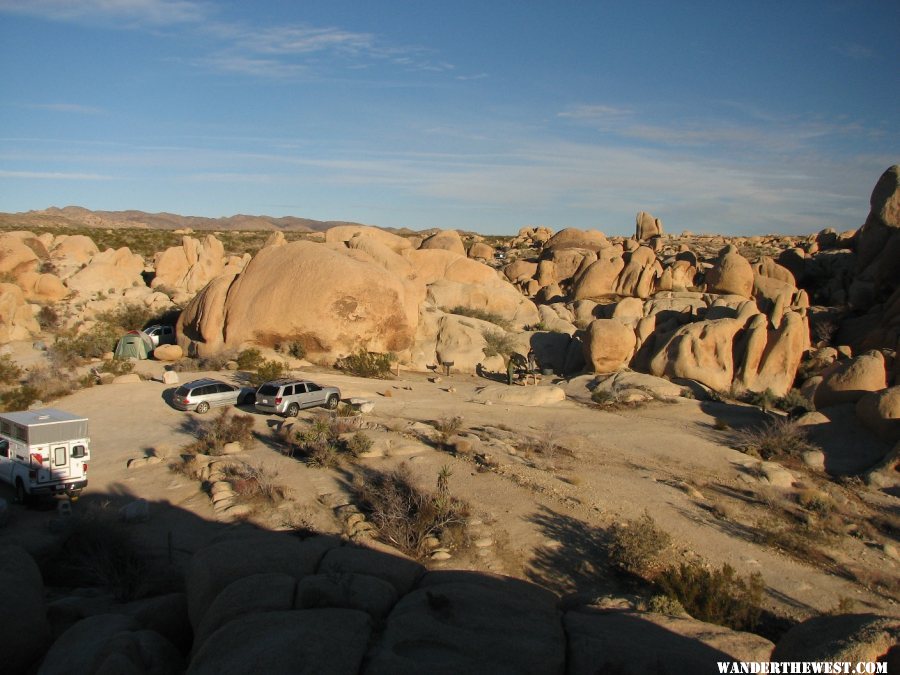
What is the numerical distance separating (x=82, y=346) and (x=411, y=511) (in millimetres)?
22534

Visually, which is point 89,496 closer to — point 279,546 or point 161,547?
point 161,547

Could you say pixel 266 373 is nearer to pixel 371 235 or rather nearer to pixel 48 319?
pixel 371 235

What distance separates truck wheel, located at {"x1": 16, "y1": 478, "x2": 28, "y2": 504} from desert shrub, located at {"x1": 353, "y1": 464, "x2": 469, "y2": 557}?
7.19m

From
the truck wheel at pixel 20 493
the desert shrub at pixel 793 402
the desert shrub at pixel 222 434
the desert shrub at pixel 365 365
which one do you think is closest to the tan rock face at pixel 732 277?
the desert shrub at pixel 793 402

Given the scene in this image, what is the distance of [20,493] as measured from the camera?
14352mm

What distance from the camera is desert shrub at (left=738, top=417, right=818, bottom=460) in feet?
56.8

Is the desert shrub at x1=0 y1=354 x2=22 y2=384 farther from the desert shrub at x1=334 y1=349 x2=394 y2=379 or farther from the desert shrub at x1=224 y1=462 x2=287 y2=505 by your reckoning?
the desert shrub at x1=224 y1=462 x2=287 y2=505

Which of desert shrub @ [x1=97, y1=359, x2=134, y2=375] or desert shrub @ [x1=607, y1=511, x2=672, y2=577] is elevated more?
desert shrub @ [x1=607, y1=511, x2=672, y2=577]

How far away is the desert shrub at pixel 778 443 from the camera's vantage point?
17.3 m

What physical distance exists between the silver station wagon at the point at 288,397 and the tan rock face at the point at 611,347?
39.9 feet

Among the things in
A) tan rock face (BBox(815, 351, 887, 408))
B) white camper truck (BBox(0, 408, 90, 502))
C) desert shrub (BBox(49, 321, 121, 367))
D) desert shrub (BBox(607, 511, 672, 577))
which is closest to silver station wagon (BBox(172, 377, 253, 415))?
white camper truck (BBox(0, 408, 90, 502))

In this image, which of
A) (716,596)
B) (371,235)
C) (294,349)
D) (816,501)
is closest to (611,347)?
(294,349)

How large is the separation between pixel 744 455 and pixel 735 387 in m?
8.45

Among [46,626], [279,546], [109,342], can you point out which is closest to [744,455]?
[279,546]
